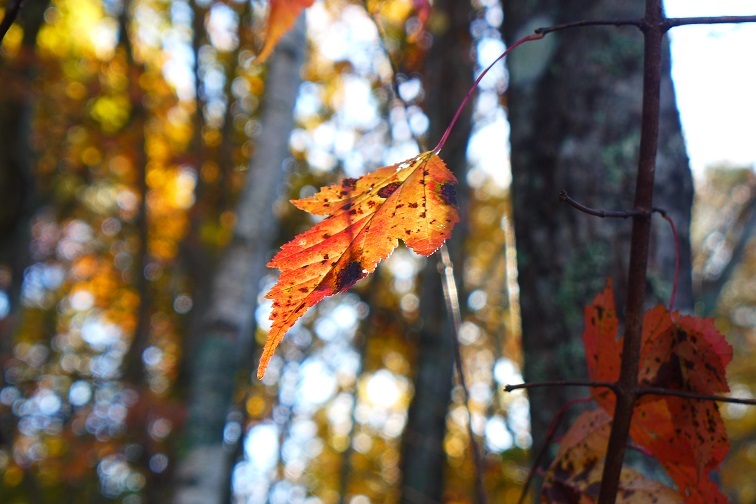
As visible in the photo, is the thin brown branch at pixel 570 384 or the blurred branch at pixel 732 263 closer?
the thin brown branch at pixel 570 384

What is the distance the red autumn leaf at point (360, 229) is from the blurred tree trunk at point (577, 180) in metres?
0.79

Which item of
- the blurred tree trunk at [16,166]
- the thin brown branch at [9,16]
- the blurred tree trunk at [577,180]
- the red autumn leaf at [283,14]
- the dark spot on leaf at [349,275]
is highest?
the blurred tree trunk at [16,166]

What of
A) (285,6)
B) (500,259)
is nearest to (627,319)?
(285,6)

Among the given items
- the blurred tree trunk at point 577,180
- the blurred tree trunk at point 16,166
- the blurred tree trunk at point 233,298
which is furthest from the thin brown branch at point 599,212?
the blurred tree trunk at point 16,166

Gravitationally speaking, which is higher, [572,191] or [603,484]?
[572,191]

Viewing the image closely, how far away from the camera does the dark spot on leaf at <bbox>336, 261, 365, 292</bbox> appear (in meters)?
0.51

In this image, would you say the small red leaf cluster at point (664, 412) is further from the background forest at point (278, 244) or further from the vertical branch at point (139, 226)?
the vertical branch at point (139, 226)

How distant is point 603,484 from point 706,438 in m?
0.13

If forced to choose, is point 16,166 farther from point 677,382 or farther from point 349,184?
point 677,382

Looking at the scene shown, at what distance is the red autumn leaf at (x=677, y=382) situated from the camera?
54 cm

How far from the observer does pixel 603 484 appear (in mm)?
475

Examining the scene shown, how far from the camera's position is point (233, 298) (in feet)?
7.82

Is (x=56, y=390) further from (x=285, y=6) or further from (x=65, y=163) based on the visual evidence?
(x=285, y=6)

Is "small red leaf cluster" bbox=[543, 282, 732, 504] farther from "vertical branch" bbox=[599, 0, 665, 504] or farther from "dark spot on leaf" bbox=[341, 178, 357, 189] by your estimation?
"dark spot on leaf" bbox=[341, 178, 357, 189]
